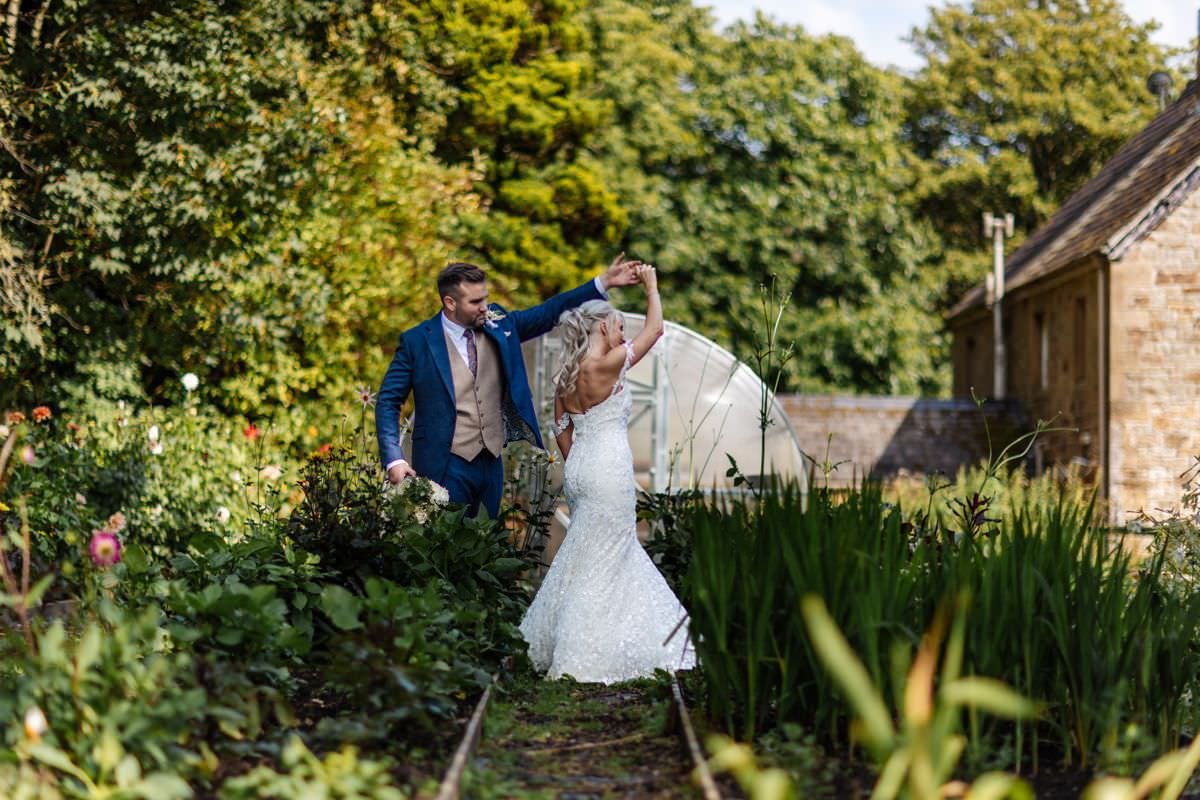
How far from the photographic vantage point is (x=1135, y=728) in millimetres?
4668

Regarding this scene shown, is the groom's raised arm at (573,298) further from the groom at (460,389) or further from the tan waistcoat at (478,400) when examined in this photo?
the tan waistcoat at (478,400)

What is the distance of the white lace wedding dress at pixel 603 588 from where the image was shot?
24.3 feet

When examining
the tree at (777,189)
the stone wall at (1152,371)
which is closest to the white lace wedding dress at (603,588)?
the stone wall at (1152,371)

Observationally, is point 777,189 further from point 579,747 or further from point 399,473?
point 579,747

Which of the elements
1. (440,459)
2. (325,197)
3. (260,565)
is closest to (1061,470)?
(325,197)

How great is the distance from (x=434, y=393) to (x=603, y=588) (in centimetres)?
141

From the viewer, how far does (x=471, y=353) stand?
8281 millimetres

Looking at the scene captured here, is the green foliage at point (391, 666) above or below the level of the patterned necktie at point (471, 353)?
below

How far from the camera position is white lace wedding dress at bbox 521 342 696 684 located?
7414 millimetres

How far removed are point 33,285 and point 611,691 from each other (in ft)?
36.8

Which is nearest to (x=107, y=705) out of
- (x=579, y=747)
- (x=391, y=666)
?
(x=391, y=666)

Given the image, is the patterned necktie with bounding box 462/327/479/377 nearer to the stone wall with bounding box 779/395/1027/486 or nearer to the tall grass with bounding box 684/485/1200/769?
the tall grass with bounding box 684/485/1200/769

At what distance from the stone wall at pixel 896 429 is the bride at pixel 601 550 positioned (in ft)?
67.3

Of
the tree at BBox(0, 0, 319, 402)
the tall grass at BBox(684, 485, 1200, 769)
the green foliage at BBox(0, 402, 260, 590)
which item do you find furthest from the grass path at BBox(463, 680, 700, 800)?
the tree at BBox(0, 0, 319, 402)
